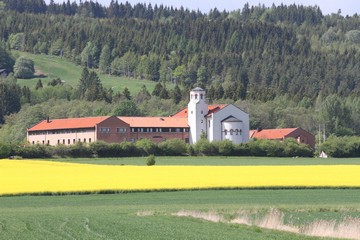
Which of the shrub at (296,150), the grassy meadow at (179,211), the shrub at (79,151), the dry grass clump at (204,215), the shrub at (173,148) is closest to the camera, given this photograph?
the grassy meadow at (179,211)

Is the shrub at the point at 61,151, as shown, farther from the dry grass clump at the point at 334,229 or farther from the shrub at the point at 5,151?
the dry grass clump at the point at 334,229

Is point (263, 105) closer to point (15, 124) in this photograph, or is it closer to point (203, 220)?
point (15, 124)

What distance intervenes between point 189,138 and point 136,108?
3465 cm

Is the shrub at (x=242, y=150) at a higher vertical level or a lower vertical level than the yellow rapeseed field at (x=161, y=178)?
lower

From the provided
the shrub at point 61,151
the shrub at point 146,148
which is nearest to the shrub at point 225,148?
the shrub at point 146,148

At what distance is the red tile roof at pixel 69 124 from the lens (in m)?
145

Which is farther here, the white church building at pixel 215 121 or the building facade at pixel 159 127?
the white church building at pixel 215 121

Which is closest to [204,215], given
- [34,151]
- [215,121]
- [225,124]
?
[34,151]

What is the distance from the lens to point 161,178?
62.1 metres

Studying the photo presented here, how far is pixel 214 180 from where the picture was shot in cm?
5956

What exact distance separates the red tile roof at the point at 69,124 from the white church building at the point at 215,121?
47.0 ft

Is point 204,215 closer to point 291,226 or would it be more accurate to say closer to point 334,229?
point 291,226

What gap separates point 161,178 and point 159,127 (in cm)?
8737

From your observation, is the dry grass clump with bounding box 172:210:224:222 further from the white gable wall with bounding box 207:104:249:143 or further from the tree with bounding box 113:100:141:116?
the tree with bounding box 113:100:141:116
